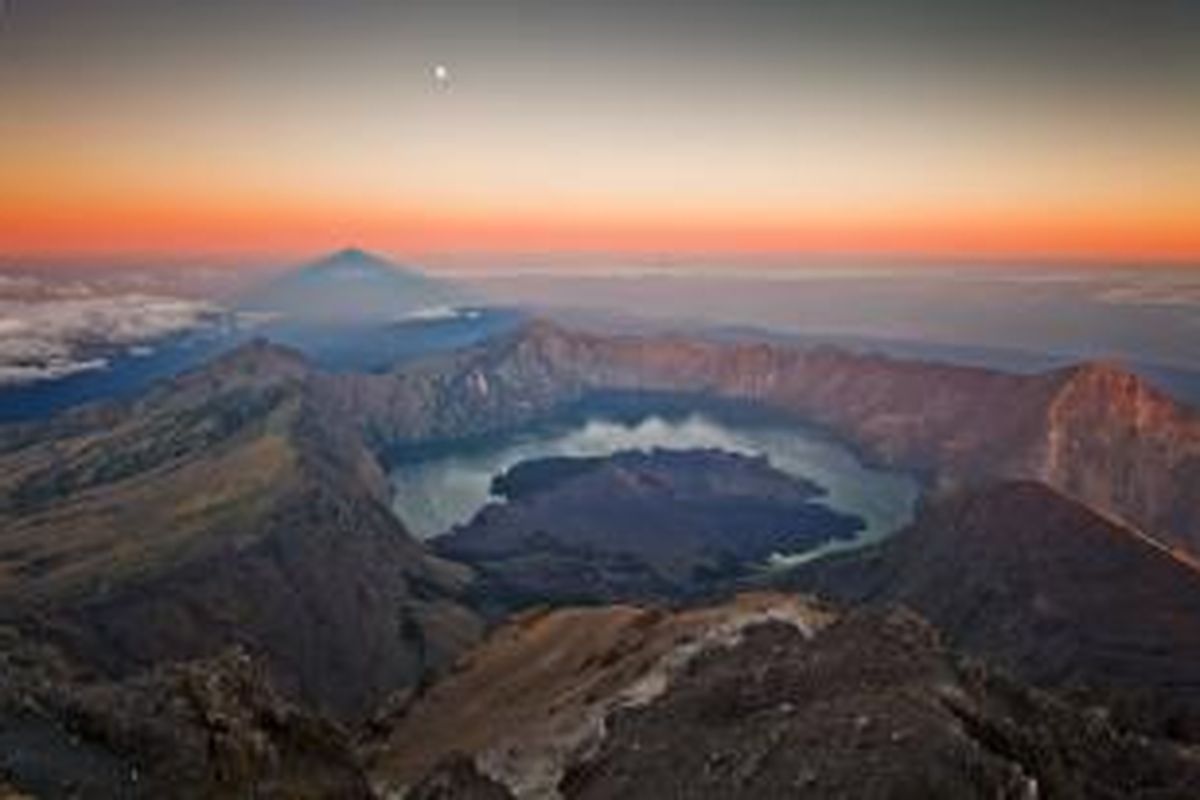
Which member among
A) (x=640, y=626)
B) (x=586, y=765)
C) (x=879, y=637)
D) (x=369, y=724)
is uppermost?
(x=879, y=637)

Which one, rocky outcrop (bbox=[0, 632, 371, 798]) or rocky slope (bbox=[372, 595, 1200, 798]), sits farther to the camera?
rocky slope (bbox=[372, 595, 1200, 798])

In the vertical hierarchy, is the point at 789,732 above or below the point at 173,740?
below

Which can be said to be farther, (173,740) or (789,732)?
(789,732)

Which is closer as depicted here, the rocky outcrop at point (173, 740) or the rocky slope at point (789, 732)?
the rocky outcrop at point (173, 740)

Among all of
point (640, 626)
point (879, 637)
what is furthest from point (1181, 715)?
point (879, 637)

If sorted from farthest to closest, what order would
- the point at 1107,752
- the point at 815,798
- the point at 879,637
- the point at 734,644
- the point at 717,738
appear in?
the point at 734,644 < the point at 879,637 < the point at 1107,752 < the point at 717,738 < the point at 815,798

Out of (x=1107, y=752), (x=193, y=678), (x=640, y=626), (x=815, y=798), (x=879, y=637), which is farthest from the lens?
(x=640, y=626)

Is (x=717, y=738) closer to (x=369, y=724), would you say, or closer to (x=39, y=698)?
(x=39, y=698)

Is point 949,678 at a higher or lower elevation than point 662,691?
higher
